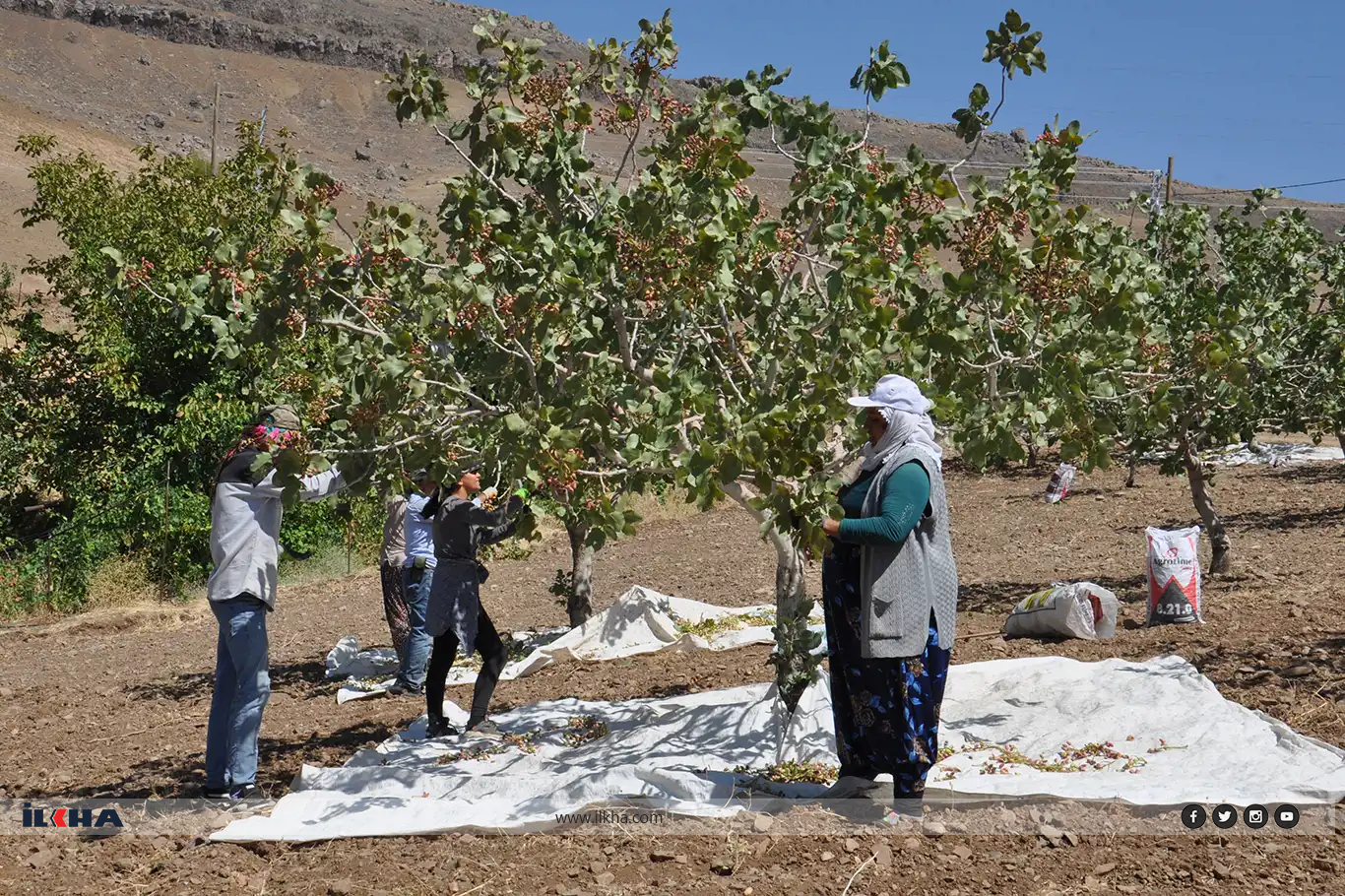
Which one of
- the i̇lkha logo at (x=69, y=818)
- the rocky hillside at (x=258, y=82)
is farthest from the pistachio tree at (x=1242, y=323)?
the rocky hillside at (x=258, y=82)

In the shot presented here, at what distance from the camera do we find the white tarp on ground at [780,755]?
4184mm

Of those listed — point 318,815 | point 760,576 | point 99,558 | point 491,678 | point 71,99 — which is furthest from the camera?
point 71,99

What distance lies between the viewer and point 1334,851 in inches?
138

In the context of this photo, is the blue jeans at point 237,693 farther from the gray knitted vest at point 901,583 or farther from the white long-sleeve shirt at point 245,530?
the gray knitted vest at point 901,583

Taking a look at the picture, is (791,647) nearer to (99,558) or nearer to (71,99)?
(99,558)

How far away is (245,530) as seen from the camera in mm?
4715

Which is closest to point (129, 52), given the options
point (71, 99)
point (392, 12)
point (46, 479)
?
point (71, 99)

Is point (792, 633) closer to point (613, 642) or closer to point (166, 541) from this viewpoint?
point (613, 642)

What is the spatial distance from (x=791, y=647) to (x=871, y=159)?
1.93m

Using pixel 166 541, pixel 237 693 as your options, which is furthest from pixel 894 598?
pixel 166 541

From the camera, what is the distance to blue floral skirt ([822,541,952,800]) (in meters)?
4.02

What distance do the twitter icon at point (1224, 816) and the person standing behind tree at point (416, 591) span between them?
4.60 meters

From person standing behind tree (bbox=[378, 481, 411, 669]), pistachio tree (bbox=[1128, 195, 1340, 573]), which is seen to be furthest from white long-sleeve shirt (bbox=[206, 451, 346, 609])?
pistachio tree (bbox=[1128, 195, 1340, 573])

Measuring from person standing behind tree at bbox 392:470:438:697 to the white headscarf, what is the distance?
12.7ft
